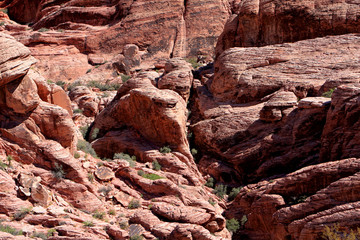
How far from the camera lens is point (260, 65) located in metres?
32.5

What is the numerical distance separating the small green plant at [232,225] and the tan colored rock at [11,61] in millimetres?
11613

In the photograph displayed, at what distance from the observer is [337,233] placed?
19797 millimetres

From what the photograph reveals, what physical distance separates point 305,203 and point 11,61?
44.7 ft

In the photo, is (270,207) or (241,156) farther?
(241,156)

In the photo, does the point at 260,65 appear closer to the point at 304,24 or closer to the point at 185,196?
the point at 304,24

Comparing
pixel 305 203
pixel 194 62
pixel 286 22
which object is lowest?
pixel 305 203

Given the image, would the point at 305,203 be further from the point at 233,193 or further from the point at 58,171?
the point at 58,171

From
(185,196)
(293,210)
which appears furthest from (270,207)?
(185,196)

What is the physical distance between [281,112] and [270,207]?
21.4ft

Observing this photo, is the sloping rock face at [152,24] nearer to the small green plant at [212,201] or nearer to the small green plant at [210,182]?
the small green plant at [210,182]

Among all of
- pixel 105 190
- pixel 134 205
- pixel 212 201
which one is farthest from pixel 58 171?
pixel 212 201

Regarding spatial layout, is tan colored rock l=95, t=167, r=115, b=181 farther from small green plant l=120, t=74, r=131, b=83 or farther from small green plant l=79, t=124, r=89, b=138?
small green plant l=120, t=74, r=131, b=83

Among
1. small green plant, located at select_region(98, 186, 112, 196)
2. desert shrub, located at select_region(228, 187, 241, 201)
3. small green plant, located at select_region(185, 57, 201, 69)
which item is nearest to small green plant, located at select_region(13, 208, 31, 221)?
small green plant, located at select_region(98, 186, 112, 196)

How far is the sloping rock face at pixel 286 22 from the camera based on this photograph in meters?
33.4
